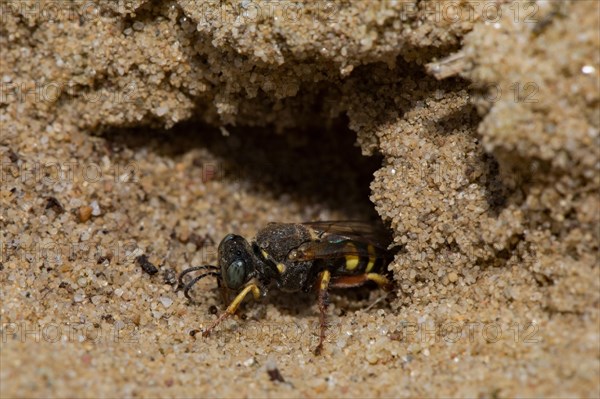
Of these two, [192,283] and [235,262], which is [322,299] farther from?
[192,283]

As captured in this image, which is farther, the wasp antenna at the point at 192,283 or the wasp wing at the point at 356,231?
the wasp wing at the point at 356,231

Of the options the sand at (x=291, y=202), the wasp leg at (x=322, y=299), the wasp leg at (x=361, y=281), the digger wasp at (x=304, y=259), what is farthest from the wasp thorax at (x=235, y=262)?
the wasp leg at (x=361, y=281)

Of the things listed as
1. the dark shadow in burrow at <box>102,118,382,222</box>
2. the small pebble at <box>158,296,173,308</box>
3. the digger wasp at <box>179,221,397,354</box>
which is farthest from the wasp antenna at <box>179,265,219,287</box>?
the dark shadow in burrow at <box>102,118,382,222</box>

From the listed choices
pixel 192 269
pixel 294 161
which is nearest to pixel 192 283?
pixel 192 269

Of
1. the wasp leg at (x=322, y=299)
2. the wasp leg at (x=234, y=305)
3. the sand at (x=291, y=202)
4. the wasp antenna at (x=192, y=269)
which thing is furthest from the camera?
the wasp antenna at (x=192, y=269)

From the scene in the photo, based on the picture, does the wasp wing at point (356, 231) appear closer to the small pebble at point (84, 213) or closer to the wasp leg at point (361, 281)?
the wasp leg at point (361, 281)

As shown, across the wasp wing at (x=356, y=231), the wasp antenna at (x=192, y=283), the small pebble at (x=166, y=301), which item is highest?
the wasp wing at (x=356, y=231)

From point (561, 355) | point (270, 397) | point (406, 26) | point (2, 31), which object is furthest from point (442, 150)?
point (2, 31)

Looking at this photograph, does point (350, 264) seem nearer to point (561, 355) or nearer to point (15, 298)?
point (561, 355)
